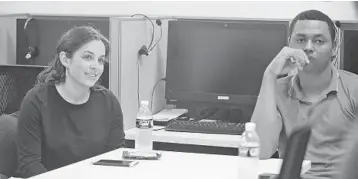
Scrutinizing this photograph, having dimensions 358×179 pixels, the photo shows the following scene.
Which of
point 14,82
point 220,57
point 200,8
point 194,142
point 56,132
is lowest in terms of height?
point 194,142

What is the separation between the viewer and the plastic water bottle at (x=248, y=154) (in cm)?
176

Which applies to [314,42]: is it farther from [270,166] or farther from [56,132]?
[56,132]

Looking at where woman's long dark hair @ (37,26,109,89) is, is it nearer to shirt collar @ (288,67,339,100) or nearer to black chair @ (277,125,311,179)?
shirt collar @ (288,67,339,100)

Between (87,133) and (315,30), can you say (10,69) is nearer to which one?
(87,133)

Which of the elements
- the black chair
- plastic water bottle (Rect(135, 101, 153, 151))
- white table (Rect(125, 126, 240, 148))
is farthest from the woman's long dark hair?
the black chair

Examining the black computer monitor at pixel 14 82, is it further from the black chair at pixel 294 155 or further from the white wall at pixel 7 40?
the black chair at pixel 294 155

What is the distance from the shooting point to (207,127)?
289 centimetres

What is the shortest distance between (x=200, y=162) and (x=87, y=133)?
520 millimetres

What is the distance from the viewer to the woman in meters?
2.24

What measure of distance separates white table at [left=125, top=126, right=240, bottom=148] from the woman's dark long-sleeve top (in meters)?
0.41

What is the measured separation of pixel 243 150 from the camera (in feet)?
5.82

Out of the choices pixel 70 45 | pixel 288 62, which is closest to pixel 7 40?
pixel 70 45

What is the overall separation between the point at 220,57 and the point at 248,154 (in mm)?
1386

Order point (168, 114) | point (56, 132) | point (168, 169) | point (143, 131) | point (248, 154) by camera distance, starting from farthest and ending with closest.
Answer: point (168, 114) → point (143, 131) → point (56, 132) → point (168, 169) → point (248, 154)
